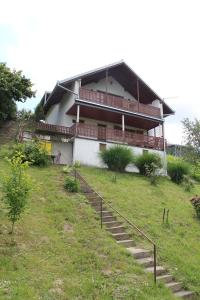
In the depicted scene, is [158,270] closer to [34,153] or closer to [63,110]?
[34,153]

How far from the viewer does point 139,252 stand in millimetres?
11258

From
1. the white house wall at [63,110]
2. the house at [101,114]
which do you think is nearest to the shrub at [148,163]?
the house at [101,114]

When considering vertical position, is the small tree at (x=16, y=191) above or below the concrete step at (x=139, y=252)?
above

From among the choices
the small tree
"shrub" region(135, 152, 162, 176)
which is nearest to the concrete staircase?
the small tree

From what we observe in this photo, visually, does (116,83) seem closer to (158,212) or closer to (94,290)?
(158,212)

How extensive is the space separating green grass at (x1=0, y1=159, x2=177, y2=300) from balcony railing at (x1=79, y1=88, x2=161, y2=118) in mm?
13704

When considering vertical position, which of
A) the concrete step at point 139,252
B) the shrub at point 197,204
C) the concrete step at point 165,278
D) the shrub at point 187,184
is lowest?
the concrete step at point 165,278

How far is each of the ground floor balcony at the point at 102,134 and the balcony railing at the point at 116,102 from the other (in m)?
2.18

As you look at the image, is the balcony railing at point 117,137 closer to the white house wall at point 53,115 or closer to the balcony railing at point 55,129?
the balcony railing at point 55,129

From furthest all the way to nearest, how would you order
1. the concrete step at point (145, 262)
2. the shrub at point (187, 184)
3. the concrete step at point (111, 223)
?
1. the shrub at point (187, 184)
2. the concrete step at point (111, 223)
3. the concrete step at point (145, 262)

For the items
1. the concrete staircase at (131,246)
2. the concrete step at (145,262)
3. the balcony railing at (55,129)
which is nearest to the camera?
the concrete staircase at (131,246)

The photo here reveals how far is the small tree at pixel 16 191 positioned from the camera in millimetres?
10445

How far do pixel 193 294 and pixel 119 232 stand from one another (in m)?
4.00

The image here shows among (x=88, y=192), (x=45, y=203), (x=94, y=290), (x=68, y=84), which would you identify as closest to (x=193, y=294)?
(x=94, y=290)
